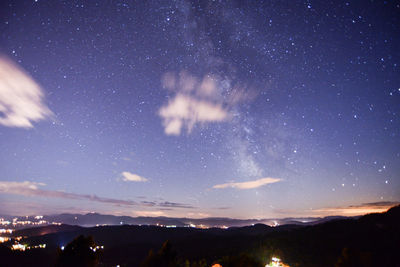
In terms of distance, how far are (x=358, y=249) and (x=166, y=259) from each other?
85.8m

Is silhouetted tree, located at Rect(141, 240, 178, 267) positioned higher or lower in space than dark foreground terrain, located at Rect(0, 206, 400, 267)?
higher

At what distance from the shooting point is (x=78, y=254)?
16656 mm

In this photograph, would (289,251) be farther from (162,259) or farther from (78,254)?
(78,254)

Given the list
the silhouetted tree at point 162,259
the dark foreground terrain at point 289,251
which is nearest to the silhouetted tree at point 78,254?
the dark foreground terrain at point 289,251

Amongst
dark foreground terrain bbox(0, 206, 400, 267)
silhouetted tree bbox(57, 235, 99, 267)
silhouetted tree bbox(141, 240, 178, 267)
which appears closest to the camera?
silhouetted tree bbox(57, 235, 99, 267)

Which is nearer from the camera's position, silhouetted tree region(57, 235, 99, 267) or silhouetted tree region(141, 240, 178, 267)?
silhouetted tree region(57, 235, 99, 267)

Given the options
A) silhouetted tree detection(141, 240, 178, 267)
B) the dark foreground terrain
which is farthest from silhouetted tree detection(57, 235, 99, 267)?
silhouetted tree detection(141, 240, 178, 267)

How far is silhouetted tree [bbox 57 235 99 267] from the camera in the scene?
53.7ft

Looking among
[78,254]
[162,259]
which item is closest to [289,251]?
[162,259]

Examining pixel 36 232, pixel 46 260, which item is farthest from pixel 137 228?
pixel 46 260

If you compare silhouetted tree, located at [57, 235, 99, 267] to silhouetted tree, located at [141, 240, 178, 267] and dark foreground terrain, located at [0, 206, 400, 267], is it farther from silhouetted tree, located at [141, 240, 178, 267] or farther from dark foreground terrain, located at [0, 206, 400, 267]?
silhouetted tree, located at [141, 240, 178, 267]

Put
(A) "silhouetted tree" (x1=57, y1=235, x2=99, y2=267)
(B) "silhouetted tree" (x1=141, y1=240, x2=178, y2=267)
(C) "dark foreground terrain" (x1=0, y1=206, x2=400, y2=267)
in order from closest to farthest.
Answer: (A) "silhouetted tree" (x1=57, y1=235, x2=99, y2=267) < (B) "silhouetted tree" (x1=141, y1=240, x2=178, y2=267) < (C) "dark foreground terrain" (x1=0, y1=206, x2=400, y2=267)

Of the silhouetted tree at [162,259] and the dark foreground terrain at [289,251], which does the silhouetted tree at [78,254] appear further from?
the silhouetted tree at [162,259]

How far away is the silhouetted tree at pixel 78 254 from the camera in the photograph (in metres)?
16.4
